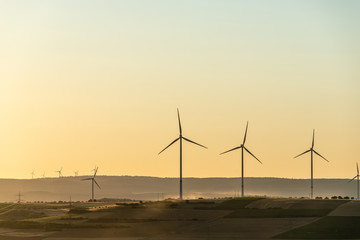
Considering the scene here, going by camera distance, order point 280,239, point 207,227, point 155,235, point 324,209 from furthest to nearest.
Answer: point 324,209 → point 207,227 → point 155,235 → point 280,239

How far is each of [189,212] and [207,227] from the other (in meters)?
25.4

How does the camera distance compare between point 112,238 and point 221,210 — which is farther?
point 221,210

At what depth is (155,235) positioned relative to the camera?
150750mm

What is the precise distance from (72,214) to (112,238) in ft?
160

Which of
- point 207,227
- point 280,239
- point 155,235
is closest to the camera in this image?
point 280,239

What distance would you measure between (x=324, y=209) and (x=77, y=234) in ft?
173

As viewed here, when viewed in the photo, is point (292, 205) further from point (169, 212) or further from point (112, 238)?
point (112, 238)

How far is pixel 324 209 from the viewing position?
18038 centimetres

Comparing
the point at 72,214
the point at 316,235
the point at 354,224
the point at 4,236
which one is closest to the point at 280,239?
the point at 316,235

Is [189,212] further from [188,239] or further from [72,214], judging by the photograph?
[188,239]

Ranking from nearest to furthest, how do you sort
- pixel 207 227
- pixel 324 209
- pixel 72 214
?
pixel 207 227 < pixel 324 209 < pixel 72 214


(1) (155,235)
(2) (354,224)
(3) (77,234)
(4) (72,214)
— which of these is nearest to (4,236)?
(3) (77,234)

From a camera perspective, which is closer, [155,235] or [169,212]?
[155,235]

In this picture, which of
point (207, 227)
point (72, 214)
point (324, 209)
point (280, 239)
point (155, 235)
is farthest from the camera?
point (72, 214)
